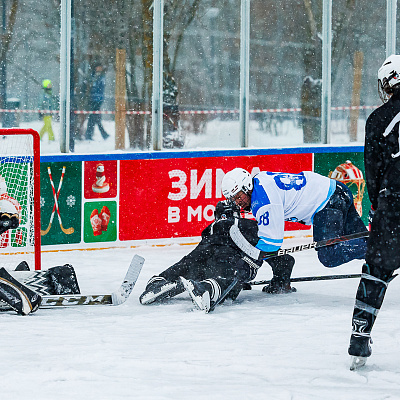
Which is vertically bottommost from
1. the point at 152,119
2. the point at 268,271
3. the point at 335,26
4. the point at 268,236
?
the point at 268,271

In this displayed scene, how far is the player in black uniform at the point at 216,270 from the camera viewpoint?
553 cm

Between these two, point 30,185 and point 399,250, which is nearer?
point 399,250

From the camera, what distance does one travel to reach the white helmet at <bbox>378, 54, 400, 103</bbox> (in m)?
4.07

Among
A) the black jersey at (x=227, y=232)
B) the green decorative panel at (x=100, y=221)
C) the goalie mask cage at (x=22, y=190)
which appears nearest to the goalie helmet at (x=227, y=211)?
the black jersey at (x=227, y=232)

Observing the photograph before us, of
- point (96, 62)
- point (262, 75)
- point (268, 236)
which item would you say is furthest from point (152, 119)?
point (268, 236)

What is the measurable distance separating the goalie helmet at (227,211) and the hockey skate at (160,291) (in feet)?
2.73

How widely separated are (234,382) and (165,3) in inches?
210

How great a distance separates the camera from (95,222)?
318 inches

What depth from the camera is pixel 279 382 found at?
3986mm

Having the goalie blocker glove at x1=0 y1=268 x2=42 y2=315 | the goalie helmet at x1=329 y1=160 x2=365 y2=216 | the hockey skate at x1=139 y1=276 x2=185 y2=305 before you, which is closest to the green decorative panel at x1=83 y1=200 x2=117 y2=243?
the hockey skate at x1=139 y1=276 x2=185 y2=305

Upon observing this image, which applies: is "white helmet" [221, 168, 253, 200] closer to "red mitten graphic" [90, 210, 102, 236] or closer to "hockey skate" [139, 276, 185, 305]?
"hockey skate" [139, 276, 185, 305]

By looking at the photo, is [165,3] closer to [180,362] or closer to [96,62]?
[96,62]

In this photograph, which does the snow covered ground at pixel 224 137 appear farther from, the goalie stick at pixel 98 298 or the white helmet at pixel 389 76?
the white helmet at pixel 389 76

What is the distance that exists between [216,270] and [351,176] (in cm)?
404
